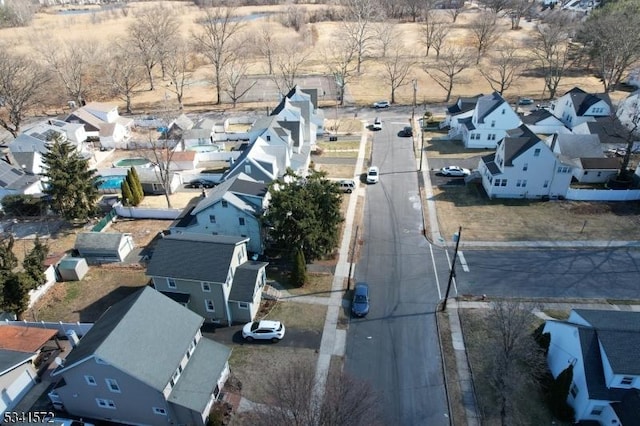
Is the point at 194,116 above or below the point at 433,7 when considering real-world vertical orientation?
below

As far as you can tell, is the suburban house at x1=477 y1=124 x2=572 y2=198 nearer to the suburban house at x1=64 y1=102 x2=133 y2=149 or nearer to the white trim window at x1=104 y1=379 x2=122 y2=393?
the white trim window at x1=104 y1=379 x2=122 y2=393

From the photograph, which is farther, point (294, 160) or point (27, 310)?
point (294, 160)

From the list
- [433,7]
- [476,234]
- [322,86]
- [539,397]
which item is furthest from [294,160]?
[433,7]

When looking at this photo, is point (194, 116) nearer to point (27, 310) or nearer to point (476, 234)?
point (27, 310)

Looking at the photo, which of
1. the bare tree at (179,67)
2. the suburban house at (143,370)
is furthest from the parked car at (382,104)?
the suburban house at (143,370)

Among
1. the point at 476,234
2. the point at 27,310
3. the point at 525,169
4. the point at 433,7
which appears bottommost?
the point at 27,310

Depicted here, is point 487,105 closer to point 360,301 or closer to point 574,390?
point 360,301

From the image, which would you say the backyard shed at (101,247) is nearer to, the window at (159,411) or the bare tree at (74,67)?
the window at (159,411)

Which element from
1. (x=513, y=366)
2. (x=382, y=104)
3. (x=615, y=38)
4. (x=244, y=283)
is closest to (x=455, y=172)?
(x=382, y=104)
